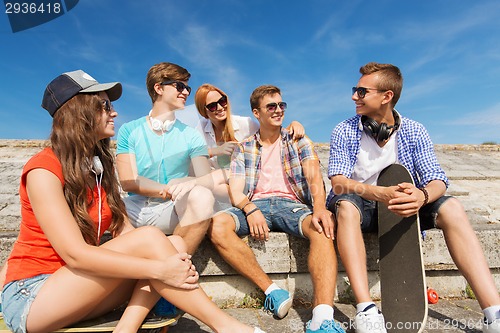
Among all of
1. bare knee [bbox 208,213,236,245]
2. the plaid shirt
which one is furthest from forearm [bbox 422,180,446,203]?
bare knee [bbox 208,213,236,245]

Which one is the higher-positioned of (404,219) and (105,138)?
(105,138)

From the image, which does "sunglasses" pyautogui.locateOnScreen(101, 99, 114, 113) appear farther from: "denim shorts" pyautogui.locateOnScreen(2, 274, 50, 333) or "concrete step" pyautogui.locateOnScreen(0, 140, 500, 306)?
"concrete step" pyautogui.locateOnScreen(0, 140, 500, 306)

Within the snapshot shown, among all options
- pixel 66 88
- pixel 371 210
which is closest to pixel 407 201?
pixel 371 210

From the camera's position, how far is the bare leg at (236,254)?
3.04 meters

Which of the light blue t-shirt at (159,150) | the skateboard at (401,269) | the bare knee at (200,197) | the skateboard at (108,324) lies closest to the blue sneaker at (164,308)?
the skateboard at (108,324)

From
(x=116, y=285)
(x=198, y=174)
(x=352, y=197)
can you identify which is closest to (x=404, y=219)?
(x=352, y=197)

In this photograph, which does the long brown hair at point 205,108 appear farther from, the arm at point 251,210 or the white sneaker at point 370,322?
the white sneaker at point 370,322

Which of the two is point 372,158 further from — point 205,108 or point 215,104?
point 205,108

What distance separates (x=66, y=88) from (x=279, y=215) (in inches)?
76.5

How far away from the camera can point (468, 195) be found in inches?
244

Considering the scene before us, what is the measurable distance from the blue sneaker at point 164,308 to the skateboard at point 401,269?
1445 mm

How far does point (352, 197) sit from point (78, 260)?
6.63ft

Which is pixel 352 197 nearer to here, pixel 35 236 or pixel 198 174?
pixel 198 174

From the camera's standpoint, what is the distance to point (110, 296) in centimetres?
222
